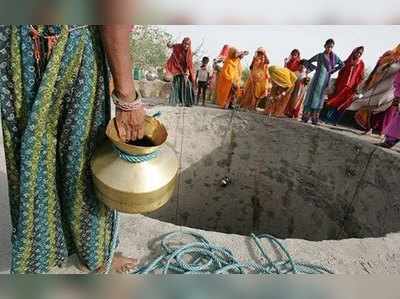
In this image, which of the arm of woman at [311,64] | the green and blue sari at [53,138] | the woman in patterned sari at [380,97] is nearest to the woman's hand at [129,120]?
the green and blue sari at [53,138]

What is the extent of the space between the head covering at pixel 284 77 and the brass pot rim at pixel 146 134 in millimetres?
4372

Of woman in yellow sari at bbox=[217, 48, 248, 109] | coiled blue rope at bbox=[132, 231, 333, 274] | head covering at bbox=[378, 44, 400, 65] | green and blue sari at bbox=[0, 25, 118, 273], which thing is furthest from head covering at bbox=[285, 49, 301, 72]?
green and blue sari at bbox=[0, 25, 118, 273]

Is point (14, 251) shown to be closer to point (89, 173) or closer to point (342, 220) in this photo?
point (89, 173)

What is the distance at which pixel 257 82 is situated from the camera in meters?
5.96

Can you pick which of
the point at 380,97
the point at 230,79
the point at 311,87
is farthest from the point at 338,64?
the point at 230,79

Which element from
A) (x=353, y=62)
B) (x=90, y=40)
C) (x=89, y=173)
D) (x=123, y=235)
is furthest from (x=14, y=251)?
(x=353, y=62)

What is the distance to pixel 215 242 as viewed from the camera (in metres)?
2.15

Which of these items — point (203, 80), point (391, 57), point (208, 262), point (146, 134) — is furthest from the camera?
point (203, 80)

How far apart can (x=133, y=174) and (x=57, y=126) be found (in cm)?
35

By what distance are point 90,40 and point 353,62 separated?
482 centimetres

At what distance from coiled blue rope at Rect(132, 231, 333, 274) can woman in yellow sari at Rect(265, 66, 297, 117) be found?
12.0 feet

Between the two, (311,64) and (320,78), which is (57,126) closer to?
(320,78)

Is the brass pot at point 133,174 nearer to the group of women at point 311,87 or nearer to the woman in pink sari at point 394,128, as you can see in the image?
the woman in pink sari at point 394,128

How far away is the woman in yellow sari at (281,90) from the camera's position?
18.3 feet
